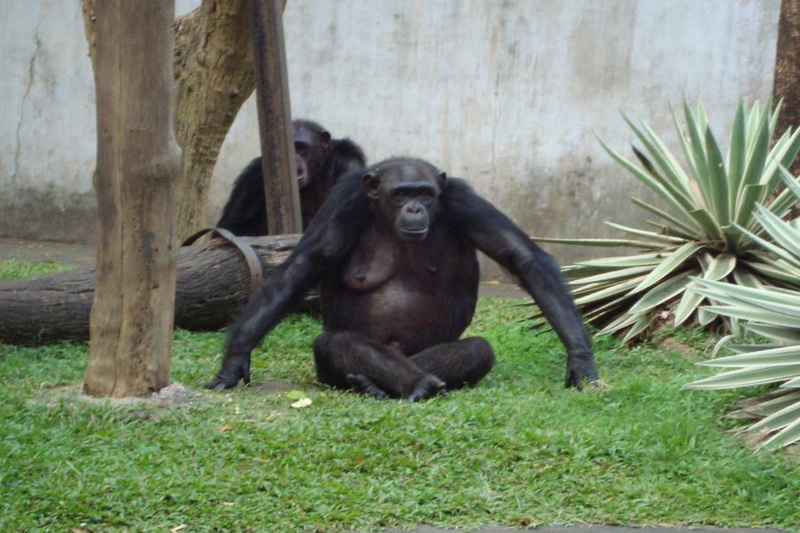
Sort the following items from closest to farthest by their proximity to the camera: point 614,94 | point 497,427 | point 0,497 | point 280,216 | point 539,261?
point 0,497 < point 497,427 < point 539,261 < point 280,216 < point 614,94

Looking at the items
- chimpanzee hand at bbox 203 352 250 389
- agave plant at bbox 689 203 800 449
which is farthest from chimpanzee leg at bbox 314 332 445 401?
agave plant at bbox 689 203 800 449

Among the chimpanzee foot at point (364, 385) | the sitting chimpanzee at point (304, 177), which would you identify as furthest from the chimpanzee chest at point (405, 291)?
the sitting chimpanzee at point (304, 177)

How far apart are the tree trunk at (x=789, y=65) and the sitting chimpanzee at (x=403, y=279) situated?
243 cm

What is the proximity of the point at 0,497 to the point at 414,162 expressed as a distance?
3.05 metres

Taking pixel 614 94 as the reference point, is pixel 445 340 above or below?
below

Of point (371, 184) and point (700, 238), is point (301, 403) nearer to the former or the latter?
point (371, 184)

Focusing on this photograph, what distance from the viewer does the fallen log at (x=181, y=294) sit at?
21.7 ft

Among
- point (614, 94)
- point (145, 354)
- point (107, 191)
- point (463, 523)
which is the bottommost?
point (463, 523)

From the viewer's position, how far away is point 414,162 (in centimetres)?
629

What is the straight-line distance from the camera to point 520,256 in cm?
615

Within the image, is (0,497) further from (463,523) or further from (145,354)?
(463,523)

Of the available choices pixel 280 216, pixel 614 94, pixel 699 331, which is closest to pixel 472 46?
pixel 614 94

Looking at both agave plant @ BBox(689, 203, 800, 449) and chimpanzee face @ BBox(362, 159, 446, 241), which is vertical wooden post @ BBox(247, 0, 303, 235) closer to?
chimpanzee face @ BBox(362, 159, 446, 241)

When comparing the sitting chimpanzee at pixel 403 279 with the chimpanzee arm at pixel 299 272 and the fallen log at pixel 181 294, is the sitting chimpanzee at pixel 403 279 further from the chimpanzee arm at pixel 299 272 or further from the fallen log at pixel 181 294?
the fallen log at pixel 181 294
